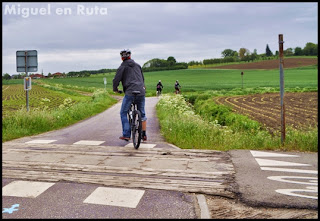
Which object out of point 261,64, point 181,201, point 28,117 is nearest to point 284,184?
point 181,201

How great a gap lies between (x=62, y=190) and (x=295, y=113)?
811 inches

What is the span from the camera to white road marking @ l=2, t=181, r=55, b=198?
4.18 meters

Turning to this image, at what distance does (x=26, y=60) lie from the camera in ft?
45.1

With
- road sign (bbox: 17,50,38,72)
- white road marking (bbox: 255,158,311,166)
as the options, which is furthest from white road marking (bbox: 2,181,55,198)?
road sign (bbox: 17,50,38,72)

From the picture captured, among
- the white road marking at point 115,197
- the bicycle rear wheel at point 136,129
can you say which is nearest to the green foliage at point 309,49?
the bicycle rear wheel at point 136,129

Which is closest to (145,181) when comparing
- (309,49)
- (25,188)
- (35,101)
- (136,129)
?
(25,188)

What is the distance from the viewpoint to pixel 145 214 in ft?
11.6

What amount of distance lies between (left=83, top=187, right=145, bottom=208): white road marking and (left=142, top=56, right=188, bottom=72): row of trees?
344ft

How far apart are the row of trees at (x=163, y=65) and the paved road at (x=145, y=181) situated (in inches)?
4052

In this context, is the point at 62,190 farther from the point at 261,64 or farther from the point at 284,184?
the point at 261,64

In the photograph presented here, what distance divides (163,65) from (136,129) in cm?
10603

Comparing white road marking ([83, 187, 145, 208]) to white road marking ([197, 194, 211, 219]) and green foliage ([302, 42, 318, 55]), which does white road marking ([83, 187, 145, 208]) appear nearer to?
A: white road marking ([197, 194, 211, 219])

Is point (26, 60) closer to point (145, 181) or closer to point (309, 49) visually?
point (145, 181)

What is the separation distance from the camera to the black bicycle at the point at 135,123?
693cm
